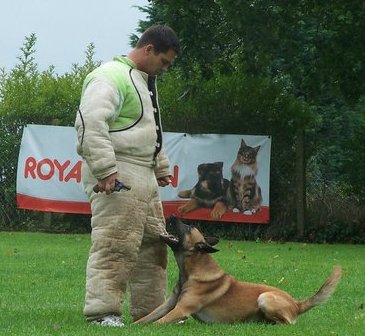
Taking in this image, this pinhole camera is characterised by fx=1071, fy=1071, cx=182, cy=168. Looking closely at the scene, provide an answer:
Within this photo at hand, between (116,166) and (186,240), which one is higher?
(116,166)

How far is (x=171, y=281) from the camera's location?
11.6 m

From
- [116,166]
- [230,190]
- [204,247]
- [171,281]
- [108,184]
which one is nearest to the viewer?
[108,184]

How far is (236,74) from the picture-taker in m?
21.0

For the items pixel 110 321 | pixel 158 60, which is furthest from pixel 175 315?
pixel 158 60

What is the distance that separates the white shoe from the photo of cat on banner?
11.9 meters

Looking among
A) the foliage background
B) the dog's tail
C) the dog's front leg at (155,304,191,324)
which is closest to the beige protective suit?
the dog's front leg at (155,304,191,324)

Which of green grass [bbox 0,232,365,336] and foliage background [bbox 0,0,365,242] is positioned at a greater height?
foliage background [bbox 0,0,365,242]

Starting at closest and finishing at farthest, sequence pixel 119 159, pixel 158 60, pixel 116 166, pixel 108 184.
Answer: pixel 108 184 → pixel 116 166 → pixel 119 159 → pixel 158 60

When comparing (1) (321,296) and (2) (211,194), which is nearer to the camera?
(1) (321,296)

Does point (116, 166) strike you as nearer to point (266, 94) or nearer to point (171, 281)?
point (171, 281)

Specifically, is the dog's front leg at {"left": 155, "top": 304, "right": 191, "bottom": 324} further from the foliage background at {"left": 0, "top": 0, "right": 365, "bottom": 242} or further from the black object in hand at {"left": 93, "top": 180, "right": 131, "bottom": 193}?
the foliage background at {"left": 0, "top": 0, "right": 365, "bottom": 242}

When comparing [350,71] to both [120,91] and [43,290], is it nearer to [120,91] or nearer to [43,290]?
[43,290]

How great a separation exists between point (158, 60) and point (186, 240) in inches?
55.2

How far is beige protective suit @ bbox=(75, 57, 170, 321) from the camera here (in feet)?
25.2
